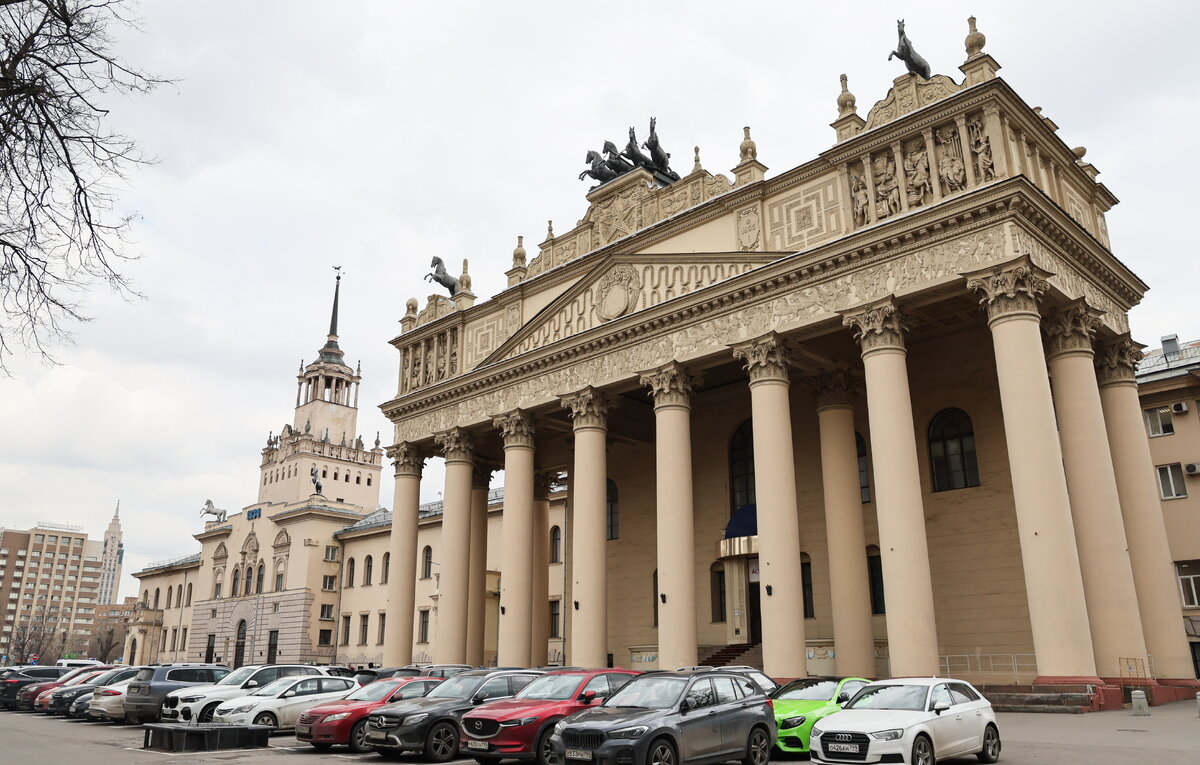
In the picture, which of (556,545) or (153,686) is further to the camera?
(556,545)

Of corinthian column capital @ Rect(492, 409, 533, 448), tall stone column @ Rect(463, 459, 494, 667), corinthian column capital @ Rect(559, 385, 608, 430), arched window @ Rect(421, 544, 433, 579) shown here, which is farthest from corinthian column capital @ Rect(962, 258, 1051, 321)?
arched window @ Rect(421, 544, 433, 579)

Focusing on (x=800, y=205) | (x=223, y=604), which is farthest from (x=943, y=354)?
(x=223, y=604)

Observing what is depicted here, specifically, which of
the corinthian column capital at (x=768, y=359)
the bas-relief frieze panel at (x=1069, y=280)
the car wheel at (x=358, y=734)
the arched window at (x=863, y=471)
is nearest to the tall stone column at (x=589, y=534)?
the corinthian column capital at (x=768, y=359)

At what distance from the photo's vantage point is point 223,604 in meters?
69.6

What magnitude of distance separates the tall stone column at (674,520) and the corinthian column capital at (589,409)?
2.58 meters

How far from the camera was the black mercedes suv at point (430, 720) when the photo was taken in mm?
16109

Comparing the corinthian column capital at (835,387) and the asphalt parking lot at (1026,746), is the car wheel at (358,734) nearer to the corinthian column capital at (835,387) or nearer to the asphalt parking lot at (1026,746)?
the asphalt parking lot at (1026,746)

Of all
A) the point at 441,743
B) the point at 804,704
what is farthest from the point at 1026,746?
the point at 441,743

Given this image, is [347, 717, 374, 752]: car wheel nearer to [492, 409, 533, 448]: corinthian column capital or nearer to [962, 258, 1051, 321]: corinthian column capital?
[962, 258, 1051, 321]: corinthian column capital

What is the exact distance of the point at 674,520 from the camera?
28.3 metres

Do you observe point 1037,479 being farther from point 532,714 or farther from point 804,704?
point 532,714

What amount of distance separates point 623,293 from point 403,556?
15493mm

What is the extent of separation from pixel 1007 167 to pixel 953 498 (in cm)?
1065

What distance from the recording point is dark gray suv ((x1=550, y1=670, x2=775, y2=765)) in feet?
40.6
